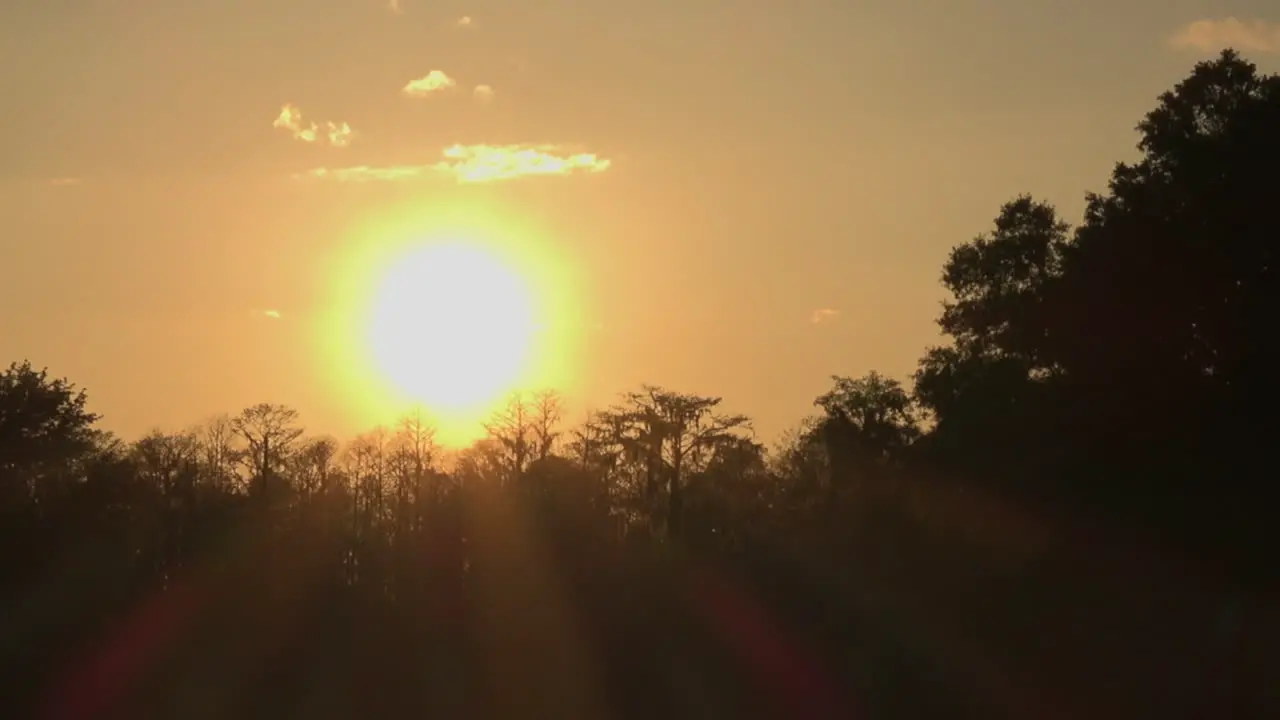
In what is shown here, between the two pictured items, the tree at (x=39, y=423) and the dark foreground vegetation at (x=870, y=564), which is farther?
the tree at (x=39, y=423)

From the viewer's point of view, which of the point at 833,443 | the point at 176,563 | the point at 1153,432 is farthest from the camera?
the point at 833,443

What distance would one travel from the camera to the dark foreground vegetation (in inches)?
1086

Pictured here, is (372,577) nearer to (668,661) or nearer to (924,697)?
(668,661)

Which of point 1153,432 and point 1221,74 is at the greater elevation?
point 1221,74

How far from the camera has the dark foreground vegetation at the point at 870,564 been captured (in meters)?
27.6

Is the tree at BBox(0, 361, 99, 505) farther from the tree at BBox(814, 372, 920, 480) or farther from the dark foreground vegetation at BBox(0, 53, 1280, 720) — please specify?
the tree at BBox(814, 372, 920, 480)

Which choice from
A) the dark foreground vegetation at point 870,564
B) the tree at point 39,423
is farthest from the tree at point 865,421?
the tree at point 39,423

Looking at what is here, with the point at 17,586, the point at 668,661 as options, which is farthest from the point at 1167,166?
the point at 17,586

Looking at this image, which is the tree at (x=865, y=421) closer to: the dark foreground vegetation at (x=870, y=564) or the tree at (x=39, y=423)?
the dark foreground vegetation at (x=870, y=564)

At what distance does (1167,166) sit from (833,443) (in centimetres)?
2028

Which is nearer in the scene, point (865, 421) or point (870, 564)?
point (870, 564)

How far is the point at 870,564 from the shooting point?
115 ft

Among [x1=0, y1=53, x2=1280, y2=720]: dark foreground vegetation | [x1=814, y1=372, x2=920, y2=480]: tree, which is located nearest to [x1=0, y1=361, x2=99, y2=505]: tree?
[x1=0, y1=53, x2=1280, y2=720]: dark foreground vegetation

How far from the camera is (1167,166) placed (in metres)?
32.5
